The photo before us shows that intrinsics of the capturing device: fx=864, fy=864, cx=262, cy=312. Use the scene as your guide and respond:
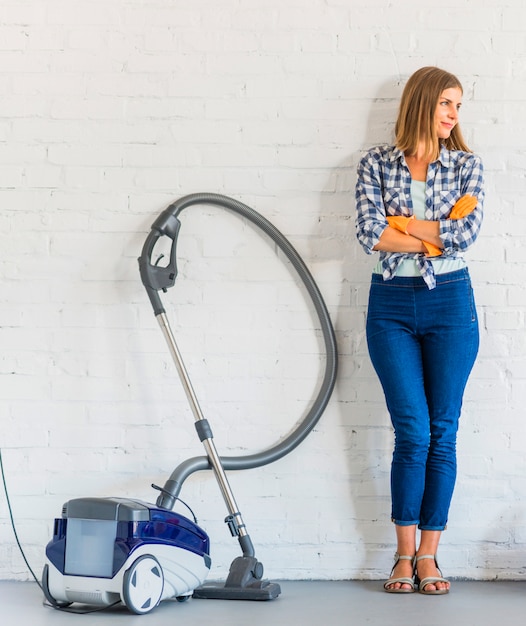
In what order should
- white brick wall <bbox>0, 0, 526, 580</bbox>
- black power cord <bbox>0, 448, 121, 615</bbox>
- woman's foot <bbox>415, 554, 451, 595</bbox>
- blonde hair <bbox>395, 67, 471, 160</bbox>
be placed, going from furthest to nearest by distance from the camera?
white brick wall <bbox>0, 0, 526, 580</bbox> → blonde hair <bbox>395, 67, 471, 160</bbox> → woman's foot <bbox>415, 554, 451, 595</bbox> → black power cord <bbox>0, 448, 121, 615</bbox>

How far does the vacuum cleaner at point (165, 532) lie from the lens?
225 cm

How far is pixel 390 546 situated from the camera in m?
2.77

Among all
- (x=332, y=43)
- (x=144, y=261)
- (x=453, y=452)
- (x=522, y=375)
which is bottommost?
(x=453, y=452)

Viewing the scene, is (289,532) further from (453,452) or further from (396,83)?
(396,83)

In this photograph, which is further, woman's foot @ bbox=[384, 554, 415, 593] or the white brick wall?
the white brick wall

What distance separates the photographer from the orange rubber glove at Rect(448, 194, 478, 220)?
2543 millimetres

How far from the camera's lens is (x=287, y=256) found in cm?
280

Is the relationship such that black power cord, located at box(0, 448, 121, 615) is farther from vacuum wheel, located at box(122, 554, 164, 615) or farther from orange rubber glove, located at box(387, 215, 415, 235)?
orange rubber glove, located at box(387, 215, 415, 235)

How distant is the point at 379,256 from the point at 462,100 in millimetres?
581

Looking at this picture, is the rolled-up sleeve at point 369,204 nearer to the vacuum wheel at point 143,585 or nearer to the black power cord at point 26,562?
the vacuum wheel at point 143,585

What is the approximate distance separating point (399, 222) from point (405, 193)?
12cm

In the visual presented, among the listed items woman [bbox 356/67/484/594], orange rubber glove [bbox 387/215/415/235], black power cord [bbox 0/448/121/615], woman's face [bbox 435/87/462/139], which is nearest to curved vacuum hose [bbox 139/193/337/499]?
woman [bbox 356/67/484/594]

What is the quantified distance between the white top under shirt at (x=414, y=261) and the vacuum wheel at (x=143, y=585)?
1.09 m

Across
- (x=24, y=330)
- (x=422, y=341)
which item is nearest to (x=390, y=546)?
(x=422, y=341)
